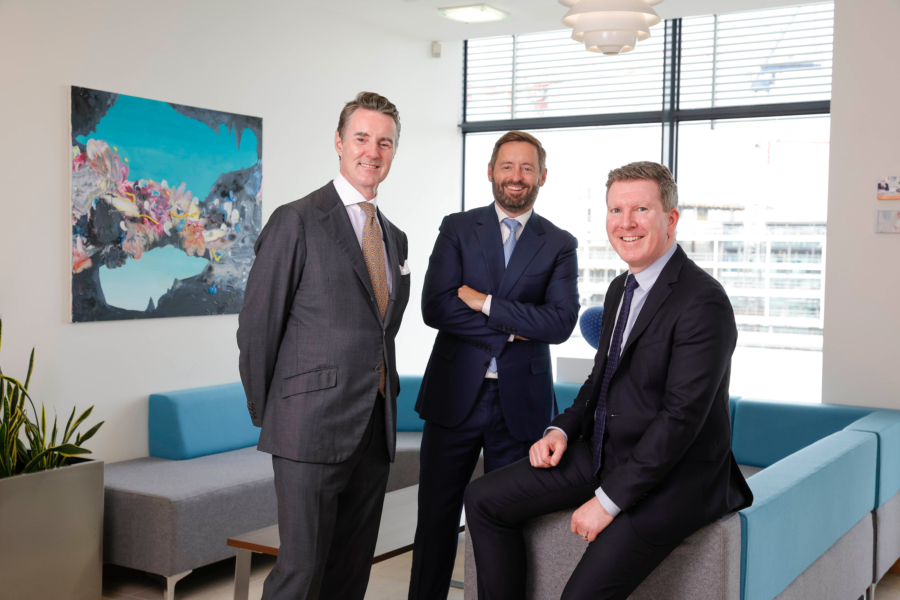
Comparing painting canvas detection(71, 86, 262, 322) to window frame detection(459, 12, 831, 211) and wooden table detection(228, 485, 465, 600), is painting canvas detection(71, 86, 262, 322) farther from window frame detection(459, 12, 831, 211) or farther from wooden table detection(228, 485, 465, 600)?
window frame detection(459, 12, 831, 211)

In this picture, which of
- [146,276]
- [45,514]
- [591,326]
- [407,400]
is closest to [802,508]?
[591,326]

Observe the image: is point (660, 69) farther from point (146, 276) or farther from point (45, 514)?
point (45, 514)

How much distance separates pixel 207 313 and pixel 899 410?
3673 millimetres

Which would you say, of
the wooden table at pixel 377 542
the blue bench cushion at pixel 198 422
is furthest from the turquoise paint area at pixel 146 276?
the wooden table at pixel 377 542

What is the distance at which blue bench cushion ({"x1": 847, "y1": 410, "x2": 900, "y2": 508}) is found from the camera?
3564mm

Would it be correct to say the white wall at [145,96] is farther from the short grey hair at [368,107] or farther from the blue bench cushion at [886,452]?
the blue bench cushion at [886,452]

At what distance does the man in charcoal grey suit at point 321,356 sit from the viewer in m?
2.20

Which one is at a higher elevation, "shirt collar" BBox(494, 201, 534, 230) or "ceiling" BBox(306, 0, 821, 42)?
"ceiling" BBox(306, 0, 821, 42)

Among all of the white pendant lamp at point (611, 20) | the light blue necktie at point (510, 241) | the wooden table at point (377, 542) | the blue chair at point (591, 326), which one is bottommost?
the wooden table at point (377, 542)

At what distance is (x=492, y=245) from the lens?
9.63ft

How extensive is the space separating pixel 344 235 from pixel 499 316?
2.27 feet

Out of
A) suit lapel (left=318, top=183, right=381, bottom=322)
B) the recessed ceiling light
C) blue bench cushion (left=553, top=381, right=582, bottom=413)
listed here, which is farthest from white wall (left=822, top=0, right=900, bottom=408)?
suit lapel (left=318, top=183, right=381, bottom=322)

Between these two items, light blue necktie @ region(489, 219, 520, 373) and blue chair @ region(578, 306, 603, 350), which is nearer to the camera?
light blue necktie @ region(489, 219, 520, 373)

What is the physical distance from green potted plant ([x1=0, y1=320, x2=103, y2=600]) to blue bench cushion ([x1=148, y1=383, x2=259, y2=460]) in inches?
26.8
